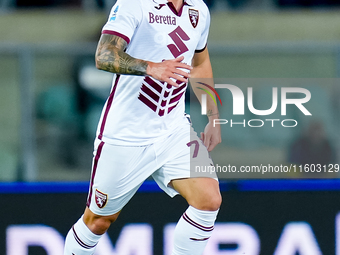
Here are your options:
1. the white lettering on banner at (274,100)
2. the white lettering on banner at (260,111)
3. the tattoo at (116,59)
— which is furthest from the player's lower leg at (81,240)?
the white lettering on banner at (260,111)

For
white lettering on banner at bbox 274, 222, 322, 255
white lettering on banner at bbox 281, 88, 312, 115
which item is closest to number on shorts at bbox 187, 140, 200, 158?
white lettering on banner at bbox 274, 222, 322, 255

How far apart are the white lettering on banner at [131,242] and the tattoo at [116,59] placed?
1490 mm

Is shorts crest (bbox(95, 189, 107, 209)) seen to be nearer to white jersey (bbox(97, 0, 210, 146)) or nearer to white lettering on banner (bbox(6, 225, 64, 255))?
white jersey (bbox(97, 0, 210, 146))

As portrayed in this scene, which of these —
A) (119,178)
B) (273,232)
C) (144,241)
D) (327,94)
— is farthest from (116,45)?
(327,94)

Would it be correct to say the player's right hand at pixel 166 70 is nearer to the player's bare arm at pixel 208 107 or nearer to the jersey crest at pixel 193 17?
the jersey crest at pixel 193 17

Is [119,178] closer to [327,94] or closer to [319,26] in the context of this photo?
[327,94]

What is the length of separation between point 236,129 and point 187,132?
2.18m

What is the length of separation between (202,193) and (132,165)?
A: 0.42m

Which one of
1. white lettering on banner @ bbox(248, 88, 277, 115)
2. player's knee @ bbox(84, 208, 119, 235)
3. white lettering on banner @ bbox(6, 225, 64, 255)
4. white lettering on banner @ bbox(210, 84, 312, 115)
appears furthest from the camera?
white lettering on banner @ bbox(248, 88, 277, 115)

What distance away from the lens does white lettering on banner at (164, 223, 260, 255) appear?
12.5 ft

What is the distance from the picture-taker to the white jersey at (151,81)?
2938 millimetres

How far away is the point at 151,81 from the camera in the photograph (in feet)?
10.0

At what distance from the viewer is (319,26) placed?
301 inches

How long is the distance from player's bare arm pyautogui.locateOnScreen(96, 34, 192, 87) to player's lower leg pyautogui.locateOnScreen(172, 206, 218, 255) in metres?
0.77
